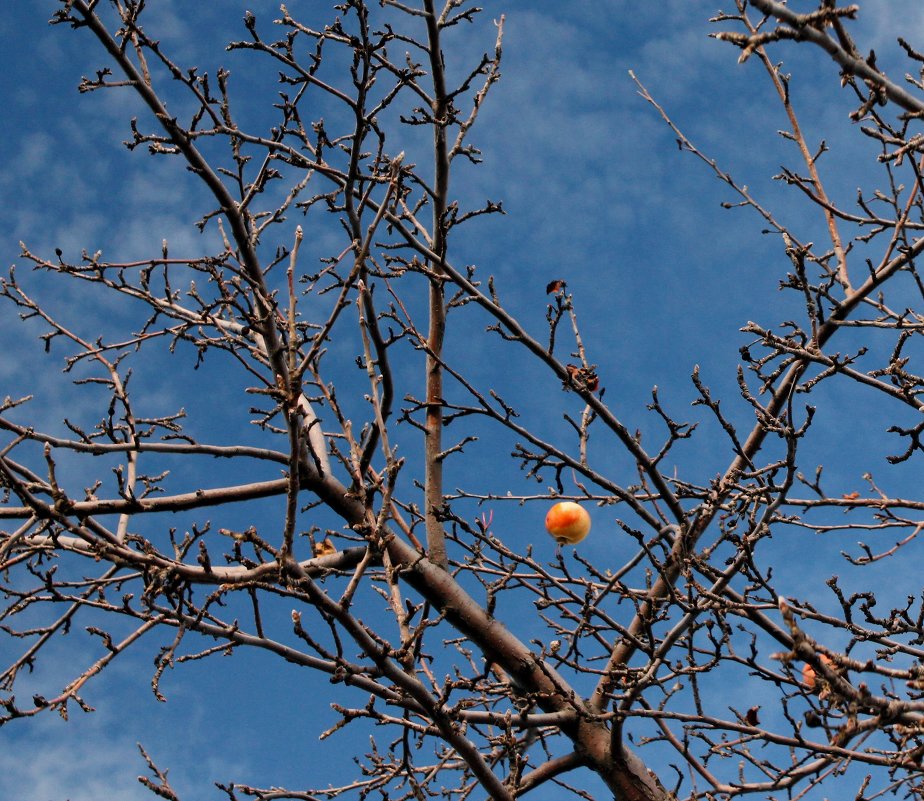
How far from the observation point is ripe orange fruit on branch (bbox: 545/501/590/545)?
214 inches

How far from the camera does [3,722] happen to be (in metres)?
4.04

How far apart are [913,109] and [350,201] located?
276cm

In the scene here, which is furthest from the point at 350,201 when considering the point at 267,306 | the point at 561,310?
the point at 561,310

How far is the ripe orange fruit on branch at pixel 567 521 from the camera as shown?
17.9 feet

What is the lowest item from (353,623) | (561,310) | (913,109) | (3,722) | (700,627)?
(3,722)

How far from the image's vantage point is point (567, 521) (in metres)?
5.47

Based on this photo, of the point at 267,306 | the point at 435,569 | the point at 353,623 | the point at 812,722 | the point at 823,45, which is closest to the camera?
the point at 823,45

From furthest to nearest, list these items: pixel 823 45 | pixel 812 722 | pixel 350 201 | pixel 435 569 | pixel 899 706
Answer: pixel 435 569
pixel 350 201
pixel 812 722
pixel 899 706
pixel 823 45

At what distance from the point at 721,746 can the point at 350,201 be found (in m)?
3.26

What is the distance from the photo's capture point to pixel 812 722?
3.59 m

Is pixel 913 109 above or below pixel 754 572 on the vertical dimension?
above

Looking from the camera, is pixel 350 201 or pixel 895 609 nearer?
pixel 895 609

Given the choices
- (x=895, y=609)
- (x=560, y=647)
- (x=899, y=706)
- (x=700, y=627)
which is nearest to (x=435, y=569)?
(x=560, y=647)

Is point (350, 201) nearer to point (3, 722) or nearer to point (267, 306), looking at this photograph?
point (267, 306)
